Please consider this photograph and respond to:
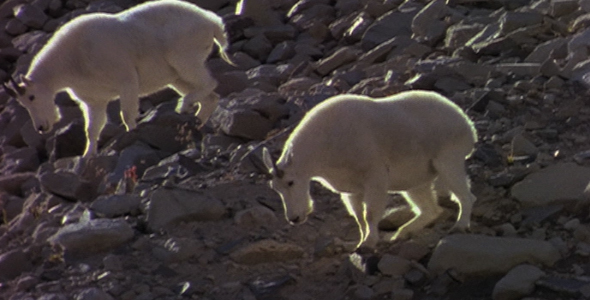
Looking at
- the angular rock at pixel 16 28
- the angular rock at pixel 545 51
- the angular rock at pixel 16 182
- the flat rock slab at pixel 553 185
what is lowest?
the angular rock at pixel 16 28

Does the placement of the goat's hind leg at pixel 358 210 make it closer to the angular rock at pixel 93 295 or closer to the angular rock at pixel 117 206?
the angular rock at pixel 93 295

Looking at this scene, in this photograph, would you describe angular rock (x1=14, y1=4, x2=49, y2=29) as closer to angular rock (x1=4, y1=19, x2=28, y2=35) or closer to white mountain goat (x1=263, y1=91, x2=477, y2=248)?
angular rock (x1=4, y1=19, x2=28, y2=35)

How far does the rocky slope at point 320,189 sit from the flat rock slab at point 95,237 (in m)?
0.02

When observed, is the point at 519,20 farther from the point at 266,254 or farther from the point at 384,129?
the point at 266,254

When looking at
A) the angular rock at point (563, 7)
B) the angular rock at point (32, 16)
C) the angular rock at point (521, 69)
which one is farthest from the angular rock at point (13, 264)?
the angular rock at point (32, 16)

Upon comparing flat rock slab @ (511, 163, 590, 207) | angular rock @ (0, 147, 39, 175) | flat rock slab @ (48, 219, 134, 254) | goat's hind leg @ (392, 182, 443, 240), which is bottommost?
angular rock @ (0, 147, 39, 175)

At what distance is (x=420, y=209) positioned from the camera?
920 centimetres

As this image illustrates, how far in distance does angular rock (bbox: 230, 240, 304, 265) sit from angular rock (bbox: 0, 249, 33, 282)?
199cm

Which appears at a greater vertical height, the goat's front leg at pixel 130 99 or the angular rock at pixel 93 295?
the angular rock at pixel 93 295

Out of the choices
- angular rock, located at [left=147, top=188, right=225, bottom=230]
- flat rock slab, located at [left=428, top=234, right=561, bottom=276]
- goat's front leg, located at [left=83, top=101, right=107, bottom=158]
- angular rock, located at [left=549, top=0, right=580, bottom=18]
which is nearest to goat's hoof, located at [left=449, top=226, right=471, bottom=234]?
flat rock slab, located at [left=428, top=234, right=561, bottom=276]

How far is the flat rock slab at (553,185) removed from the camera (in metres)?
8.84

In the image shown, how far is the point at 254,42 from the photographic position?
17250 mm

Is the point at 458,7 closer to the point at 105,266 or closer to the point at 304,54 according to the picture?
the point at 304,54

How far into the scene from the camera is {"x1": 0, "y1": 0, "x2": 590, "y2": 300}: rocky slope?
8.25m
